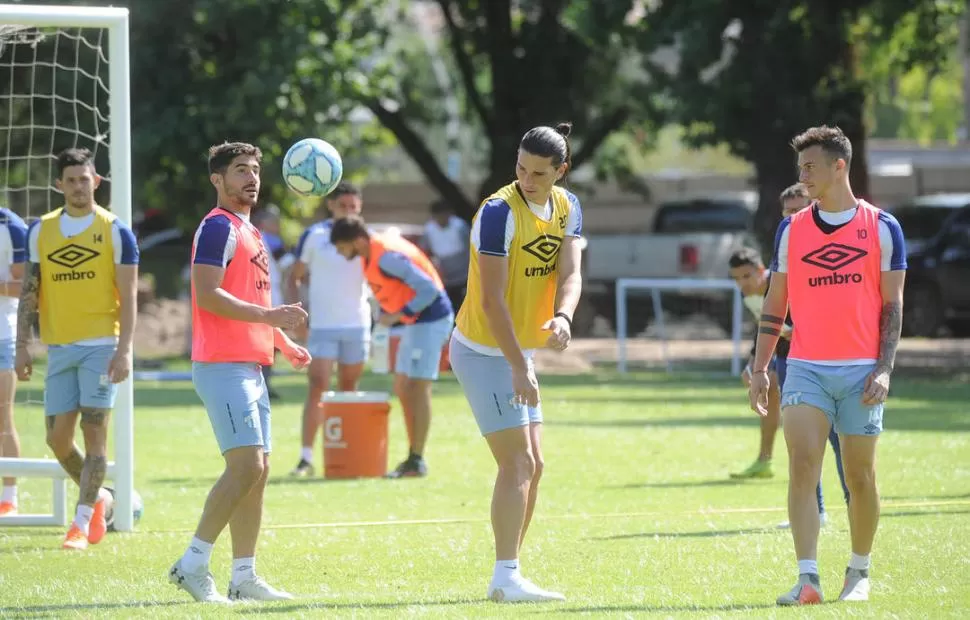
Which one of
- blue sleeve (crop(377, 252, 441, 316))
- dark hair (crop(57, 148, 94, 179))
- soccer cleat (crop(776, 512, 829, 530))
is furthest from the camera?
blue sleeve (crop(377, 252, 441, 316))

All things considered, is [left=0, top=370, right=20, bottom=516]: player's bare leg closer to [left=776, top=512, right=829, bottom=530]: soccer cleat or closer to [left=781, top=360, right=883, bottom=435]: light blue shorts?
[left=776, top=512, right=829, bottom=530]: soccer cleat

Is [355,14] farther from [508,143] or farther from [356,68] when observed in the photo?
[508,143]

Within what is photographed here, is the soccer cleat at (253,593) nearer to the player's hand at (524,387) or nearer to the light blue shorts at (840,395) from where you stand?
the player's hand at (524,387)

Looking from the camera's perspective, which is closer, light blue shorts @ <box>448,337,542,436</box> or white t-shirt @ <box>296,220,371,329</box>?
light blue shorts @ <box>448,337,542,436</box>

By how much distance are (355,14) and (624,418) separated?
1300 centimetres

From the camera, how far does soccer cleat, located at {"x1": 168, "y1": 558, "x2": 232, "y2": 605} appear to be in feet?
25.0

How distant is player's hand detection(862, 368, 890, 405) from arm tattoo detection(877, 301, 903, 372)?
3 cm

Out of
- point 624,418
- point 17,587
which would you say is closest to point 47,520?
point 17,587

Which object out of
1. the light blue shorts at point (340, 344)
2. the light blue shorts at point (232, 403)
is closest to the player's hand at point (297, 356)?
the light blue shorts at point (232, 403)

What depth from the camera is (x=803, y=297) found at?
7.53 metres

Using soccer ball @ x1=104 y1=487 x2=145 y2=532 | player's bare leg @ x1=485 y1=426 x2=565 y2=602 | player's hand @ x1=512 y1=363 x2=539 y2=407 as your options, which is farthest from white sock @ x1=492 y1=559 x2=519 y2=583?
soccer ball @ x1=104 y1=487 x2=145 y2=532

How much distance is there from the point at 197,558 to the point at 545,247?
2.10 m

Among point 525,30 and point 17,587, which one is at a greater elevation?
point 525,30

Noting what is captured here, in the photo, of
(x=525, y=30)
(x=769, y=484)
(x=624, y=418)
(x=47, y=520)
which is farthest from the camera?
(x=525, y=30)
